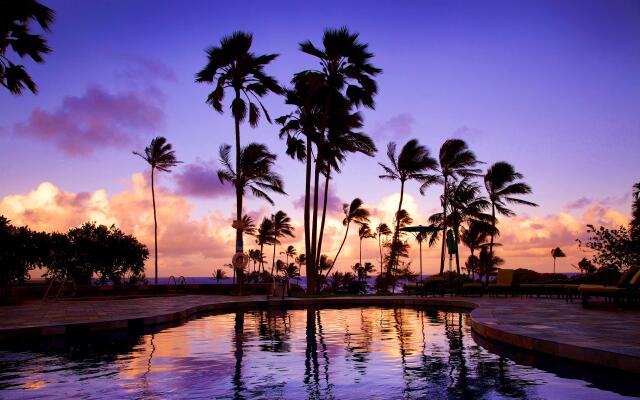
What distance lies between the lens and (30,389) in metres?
6.73

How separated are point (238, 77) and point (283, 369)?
22474 millimetres

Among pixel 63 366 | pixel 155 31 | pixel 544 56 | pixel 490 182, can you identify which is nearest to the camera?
pixel 63 366

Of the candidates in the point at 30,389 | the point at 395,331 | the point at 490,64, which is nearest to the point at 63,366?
the point at 30,389

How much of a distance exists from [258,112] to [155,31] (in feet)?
38.8

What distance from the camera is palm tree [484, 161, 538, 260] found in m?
42.2

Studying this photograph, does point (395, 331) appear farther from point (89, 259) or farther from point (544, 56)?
point (89, 259)

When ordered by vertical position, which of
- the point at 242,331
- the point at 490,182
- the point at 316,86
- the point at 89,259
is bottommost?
the point at 242,331

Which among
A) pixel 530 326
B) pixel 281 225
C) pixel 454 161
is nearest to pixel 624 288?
pixel 530 326

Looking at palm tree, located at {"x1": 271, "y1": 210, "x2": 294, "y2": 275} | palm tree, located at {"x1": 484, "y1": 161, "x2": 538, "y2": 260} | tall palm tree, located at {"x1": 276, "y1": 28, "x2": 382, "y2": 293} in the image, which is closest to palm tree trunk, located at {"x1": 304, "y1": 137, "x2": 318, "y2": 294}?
tall palm tree, located at {"x1": 276, "y1": 28, "x2": 382, "y2": 293}

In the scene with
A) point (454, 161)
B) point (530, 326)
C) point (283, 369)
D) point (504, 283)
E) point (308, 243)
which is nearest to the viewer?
point (283, 369)

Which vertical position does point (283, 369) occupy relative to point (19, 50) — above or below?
below

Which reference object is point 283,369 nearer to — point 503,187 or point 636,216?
point 636,216

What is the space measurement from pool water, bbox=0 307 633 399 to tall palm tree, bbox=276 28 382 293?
16.0 meters

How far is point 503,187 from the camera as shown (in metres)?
42.5
